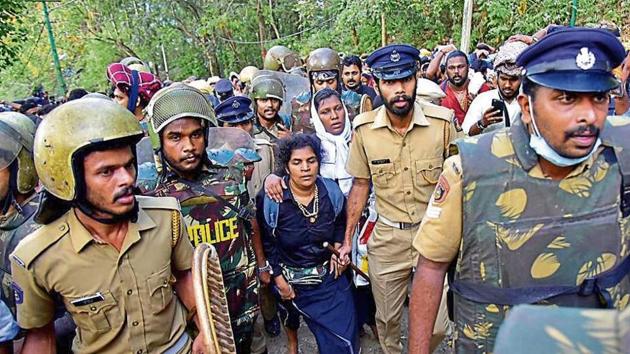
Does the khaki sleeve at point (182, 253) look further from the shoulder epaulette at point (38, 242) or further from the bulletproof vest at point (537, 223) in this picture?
the bulletproof vest at point (537, 223)

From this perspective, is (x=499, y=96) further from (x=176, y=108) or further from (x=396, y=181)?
(x=176, y=108)

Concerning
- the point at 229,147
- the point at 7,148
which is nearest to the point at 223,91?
the point at 229,147

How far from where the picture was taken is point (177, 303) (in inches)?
88.5

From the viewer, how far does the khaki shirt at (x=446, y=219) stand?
1.80 meters

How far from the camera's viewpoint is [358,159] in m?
3.58

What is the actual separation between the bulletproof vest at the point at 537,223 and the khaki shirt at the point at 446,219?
0.03 metres

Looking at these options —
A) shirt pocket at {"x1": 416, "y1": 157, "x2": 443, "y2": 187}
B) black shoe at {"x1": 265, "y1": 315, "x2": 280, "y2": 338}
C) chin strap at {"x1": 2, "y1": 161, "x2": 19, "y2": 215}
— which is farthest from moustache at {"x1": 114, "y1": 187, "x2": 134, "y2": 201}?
black shoe at {"x1": 265, "y1": 315, "x2": 280, "y2": 338}

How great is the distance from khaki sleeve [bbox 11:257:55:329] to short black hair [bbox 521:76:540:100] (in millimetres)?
1936

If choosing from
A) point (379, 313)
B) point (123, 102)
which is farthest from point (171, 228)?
point (123, 102)

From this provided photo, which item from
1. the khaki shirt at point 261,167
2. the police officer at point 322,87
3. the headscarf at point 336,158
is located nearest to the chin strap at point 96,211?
the khaki shirt at point 261,167

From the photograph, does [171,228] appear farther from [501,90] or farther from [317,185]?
[501,90]

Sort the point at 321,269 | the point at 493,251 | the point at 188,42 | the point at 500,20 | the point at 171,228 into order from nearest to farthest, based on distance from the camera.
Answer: the point at 493,251 → the point at 171,228 → the point at 321,269 → the point at 500,20 → the point at 188,42

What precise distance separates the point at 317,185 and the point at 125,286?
173 centimetres

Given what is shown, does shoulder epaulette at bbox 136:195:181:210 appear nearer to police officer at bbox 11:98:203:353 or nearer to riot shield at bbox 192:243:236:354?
police officer at bbox 11:98:203:353
